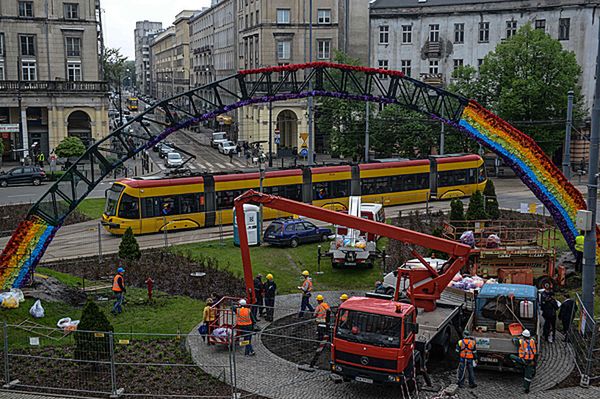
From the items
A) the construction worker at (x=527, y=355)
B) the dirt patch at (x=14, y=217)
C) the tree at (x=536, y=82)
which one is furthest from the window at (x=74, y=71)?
the construction worker at (x=527, y=355)

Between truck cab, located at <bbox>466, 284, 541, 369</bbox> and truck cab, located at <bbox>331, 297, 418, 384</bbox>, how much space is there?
7.09 feet

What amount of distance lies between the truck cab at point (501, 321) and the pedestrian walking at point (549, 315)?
5.00 ft

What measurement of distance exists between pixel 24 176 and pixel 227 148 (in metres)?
26.6

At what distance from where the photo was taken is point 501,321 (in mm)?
18656

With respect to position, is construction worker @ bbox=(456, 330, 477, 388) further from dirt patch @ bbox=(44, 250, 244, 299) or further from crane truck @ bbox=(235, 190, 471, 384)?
dirt patch @ bbox=(44, 250, 244, 299)

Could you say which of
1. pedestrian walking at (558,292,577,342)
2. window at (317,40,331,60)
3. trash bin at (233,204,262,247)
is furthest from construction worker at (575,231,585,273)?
window at (317,40,331,60)

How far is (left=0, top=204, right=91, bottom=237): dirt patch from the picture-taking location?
37.2 m

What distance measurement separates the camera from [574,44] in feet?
202

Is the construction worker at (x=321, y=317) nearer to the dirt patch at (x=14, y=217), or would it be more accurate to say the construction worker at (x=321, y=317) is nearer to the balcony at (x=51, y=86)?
the dirt patch at (x=14, y=217)

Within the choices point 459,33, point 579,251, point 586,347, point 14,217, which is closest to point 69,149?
point 14,217

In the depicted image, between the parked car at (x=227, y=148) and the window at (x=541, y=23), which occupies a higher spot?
the window at (x=541, y=23)

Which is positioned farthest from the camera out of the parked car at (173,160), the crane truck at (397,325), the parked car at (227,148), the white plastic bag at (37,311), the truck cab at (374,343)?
the parked car at (227,148)

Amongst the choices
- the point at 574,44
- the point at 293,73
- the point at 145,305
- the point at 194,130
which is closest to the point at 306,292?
the point at 145,305

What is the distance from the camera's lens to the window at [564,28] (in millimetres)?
61625
